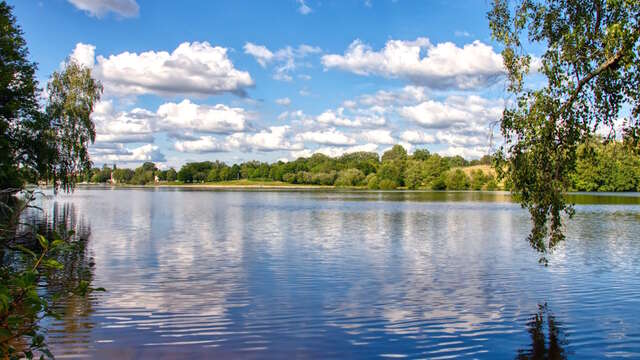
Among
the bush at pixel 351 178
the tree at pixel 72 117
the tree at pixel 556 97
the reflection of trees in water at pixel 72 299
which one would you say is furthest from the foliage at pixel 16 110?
the bush at pixel 351 178

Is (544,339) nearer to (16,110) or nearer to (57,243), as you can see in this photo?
(57,243)

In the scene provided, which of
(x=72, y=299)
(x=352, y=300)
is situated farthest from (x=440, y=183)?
(x=72, y=299)

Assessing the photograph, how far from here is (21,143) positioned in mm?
39875

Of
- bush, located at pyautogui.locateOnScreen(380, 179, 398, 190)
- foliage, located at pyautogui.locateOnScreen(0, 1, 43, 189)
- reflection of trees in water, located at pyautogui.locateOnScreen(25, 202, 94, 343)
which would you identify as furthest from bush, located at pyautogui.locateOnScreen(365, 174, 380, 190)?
reflection of trees in water, located at pyautogui.locateOnScreen(25, 202, 94, 343)

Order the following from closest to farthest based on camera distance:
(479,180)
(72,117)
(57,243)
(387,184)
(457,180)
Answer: (57,243) → (72,117) → (479,180) → (457,180) → (387,184)

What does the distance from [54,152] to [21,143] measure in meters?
2.98

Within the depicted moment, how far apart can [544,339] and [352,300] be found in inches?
219

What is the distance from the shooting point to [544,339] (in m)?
12.2

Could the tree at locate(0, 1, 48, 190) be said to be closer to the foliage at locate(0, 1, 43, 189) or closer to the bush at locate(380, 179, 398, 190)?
the foliage at locate(0, 1, 43, 189)

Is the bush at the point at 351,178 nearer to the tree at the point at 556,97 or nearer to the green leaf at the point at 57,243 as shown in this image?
the tree at the point at 556,97

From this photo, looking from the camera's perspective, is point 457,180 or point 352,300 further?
point 457,180

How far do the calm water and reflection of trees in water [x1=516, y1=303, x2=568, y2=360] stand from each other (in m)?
0.05

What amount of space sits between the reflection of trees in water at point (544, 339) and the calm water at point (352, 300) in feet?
0.17

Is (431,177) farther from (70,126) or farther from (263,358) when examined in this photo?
Result: (263,358)
